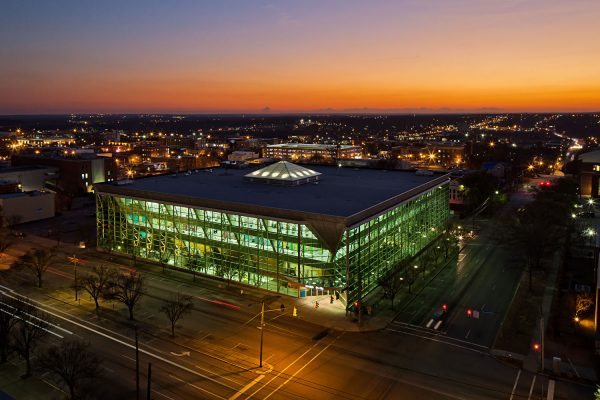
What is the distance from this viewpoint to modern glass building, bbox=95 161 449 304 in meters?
52.8

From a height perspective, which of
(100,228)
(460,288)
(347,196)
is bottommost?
(460,288)

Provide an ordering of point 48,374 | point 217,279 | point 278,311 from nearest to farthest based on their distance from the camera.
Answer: point 48,374, point 278,311, point 217,279

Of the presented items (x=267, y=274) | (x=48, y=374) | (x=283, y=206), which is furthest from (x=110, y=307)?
(x=283, y=206)

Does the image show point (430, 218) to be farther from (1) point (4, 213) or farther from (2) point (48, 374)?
(1) point (4, 213)

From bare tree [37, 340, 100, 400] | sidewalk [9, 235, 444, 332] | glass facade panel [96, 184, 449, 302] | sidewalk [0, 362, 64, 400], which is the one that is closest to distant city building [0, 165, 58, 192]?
glass facade panel [96, 184, 449, 302]

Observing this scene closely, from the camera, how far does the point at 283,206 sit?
56.5 metres

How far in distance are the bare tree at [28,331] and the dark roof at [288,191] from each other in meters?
22.8

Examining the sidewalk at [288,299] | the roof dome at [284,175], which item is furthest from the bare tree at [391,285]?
the roof dome at [284,175]

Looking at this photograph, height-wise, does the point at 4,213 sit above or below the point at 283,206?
below

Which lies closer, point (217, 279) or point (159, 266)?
point (217, 279)

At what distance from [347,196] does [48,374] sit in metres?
40.6

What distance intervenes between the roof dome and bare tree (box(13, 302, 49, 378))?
1512 inches

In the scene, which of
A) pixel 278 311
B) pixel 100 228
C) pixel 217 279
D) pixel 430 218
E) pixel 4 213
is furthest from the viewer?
pixel 4 213

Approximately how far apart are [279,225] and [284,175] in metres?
21.9
